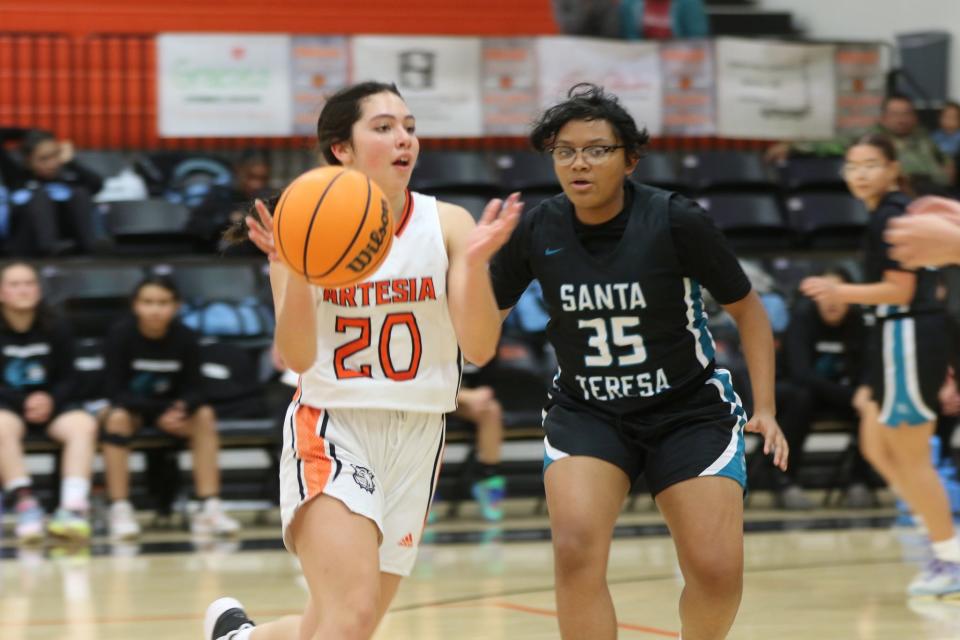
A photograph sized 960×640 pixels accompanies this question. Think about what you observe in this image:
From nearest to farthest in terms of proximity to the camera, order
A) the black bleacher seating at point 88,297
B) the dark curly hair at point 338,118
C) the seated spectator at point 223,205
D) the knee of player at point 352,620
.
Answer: the knee of player at point 352,620 → the dark curly hair at point 338,118 → the black bleacher seating at point 88,297 → the seated spectator at point 223,205

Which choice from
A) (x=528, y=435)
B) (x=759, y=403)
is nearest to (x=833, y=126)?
(x=528, y=435)

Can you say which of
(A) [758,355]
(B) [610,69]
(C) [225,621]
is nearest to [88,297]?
(B) [610,69]

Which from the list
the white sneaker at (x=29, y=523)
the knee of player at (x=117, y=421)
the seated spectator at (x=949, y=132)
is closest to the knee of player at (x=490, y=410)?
the knee of player at (x=117, y=421)

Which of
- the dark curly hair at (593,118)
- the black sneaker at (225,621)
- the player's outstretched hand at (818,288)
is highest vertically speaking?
the dark curly hair at (593,118)

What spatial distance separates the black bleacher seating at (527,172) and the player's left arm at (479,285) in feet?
23.8

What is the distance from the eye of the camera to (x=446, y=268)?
3832 mm

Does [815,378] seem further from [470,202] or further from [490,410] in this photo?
[470,202]

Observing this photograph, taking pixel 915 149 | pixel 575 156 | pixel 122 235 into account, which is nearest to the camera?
pixel 575 156

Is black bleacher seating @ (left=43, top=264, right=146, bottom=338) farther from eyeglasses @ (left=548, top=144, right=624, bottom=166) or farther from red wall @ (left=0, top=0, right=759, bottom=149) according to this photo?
eyeglasses @ (left=548, top=144, right=624, bottom=166)

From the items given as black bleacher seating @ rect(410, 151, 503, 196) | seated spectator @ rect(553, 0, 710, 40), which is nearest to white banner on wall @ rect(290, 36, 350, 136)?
black bleacher seating @ rect(410, 151, 503, 196)

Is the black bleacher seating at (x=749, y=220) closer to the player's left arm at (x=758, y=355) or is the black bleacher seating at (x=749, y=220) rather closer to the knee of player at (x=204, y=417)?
the knee of player at (x=204, y=417)

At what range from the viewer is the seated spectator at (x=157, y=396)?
340 inches

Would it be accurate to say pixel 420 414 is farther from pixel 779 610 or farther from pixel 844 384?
pixel 844 384

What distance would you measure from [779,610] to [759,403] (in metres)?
1.97
